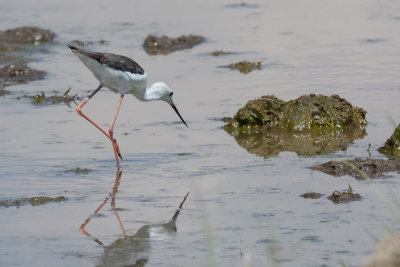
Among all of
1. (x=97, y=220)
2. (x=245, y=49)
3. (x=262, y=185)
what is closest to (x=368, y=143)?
(x=262, y=185)

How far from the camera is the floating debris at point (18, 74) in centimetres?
1104

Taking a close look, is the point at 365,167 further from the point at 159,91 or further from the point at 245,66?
the point at 245,66

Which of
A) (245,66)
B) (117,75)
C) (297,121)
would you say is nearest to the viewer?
(117,75)

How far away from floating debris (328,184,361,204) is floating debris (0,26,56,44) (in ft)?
27.0

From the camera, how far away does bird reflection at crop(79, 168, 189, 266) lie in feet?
17.0

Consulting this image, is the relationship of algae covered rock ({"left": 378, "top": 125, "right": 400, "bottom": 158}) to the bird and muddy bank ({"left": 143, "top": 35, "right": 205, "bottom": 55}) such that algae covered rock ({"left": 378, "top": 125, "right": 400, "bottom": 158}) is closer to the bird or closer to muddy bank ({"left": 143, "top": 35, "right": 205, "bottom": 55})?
the bird

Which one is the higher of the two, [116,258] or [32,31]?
[32,31]

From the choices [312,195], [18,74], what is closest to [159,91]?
[312,195]

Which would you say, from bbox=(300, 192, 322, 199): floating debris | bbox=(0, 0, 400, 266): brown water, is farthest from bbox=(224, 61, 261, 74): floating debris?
bbox=(300, 192, 322, 199): floating debris

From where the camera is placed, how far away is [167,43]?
41.5ft

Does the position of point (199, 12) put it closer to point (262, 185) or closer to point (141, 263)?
point (262, 185)

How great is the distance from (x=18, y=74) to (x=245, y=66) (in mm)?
2964

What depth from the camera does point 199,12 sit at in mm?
15055

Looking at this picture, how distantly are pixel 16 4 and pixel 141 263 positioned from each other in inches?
475
